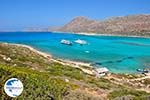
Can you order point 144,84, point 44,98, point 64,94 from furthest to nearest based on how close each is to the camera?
point 144,84 → point 64,94 → point 44,98

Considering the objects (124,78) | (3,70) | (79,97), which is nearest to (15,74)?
(3,70)

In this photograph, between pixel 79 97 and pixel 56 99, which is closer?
pixel 56 99

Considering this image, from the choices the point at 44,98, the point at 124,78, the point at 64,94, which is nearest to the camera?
the point at 44,98

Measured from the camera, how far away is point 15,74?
10.3 meters

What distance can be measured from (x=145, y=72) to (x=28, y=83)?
4280 cm

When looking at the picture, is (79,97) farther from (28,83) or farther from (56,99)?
(28,83)

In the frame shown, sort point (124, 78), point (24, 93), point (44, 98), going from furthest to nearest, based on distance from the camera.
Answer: point (124, 78), point (44, 98), point (24, 93)

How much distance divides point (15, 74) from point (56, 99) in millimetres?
1598

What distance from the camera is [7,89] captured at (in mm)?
7559

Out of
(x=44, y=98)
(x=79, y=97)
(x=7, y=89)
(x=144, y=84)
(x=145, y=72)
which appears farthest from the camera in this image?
(x=145, y=72)

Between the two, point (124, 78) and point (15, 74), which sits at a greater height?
point (15, 74)

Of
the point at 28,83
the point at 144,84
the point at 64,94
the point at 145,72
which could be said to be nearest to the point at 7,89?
the point at 28,83

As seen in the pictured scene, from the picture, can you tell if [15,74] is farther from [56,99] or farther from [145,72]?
[145,72]

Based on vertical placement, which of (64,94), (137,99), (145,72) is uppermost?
(64,94)
